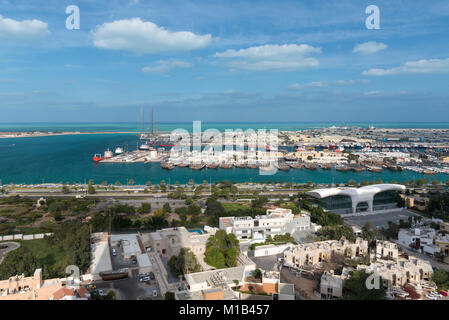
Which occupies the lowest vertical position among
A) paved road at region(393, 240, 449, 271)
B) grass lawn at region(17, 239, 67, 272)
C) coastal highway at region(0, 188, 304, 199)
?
paved road at region(393, 240, 449, 271)

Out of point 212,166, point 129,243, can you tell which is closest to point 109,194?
point 129,243

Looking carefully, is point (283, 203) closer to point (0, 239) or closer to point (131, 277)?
point (131, 277)

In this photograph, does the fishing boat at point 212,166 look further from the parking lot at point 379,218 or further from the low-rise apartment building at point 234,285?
the low-rise apartment building at point 234,285

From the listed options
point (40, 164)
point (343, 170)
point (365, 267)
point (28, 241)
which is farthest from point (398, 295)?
point (40, 164)

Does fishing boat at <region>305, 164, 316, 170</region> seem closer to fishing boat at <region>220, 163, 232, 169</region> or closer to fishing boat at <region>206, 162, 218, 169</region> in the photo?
fishing boat at <region>220, 163, 232, 169</region>

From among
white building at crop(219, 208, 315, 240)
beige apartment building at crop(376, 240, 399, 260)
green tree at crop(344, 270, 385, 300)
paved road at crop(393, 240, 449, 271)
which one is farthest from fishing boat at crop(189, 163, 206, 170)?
green tree at crop(344, 270, 385, 300)

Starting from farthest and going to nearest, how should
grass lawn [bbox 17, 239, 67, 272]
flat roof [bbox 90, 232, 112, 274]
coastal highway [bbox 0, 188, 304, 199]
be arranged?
coastal highway [bbox 0, 188, 304, 199] < grass lawn [bbox 17, 239, 67, 272] < flat roof [bbox 90, 232, 112, 274]

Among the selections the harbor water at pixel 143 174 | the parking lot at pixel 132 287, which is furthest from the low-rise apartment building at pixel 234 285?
the harbor water at pixel 143 174
